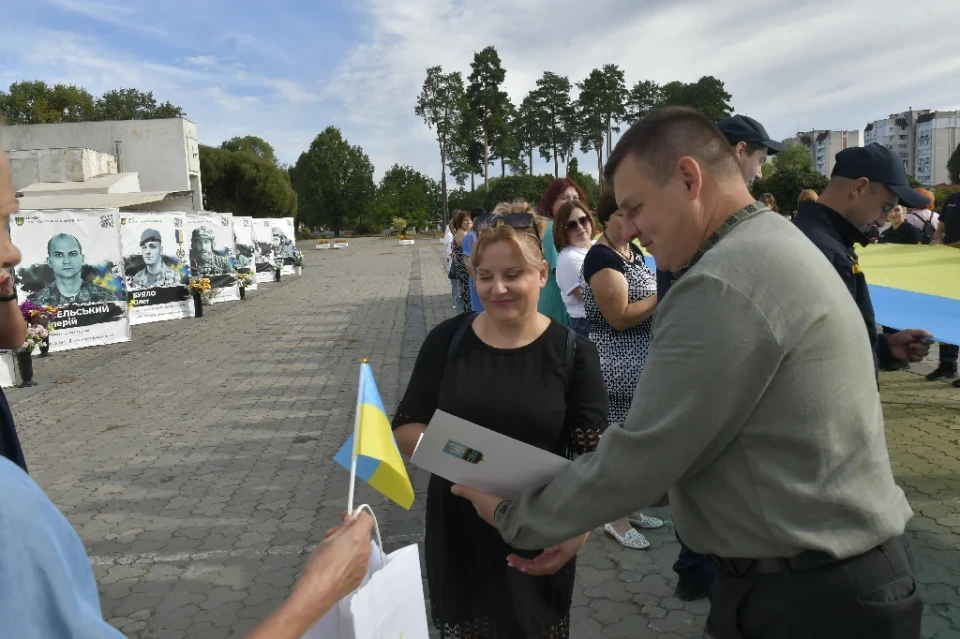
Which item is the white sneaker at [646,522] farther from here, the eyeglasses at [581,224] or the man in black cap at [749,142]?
the man in black cap at [749,142]

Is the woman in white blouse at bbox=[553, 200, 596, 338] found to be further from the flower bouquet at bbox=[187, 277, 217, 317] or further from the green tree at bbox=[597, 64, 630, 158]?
the green tree at bbox=[597, 64, 630, 158]

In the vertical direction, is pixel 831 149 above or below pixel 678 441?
above

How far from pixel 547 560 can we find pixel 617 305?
6.29 feet

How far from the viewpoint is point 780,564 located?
4.32 ft

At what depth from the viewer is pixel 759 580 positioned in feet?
4.43

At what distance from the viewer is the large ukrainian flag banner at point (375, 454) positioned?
5.24 ft

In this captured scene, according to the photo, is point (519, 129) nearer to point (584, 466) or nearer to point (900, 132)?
point (584, 466)

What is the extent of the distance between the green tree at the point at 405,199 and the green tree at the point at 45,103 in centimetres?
2809

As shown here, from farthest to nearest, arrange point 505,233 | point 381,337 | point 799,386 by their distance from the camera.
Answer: point 381,337, point 505,233, point 799,386

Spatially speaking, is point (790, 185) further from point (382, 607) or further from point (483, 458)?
point (382, 607)

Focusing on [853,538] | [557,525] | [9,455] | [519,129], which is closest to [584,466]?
[557,525]

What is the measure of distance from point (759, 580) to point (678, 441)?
1.24 feet

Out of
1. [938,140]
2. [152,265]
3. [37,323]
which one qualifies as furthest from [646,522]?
[938,140]

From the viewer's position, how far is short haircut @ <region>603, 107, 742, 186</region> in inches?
56.0
